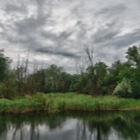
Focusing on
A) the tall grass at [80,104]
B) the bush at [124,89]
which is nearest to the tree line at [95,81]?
the bush at [124,89]

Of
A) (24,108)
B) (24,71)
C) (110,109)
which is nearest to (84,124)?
(24,108)

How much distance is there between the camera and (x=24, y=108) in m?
33.9

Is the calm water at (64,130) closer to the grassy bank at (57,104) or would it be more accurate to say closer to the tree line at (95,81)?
the grassy bank at (57,104)

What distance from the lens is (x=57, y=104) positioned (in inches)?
1412

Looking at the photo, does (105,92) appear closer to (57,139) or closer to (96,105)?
(96,105)

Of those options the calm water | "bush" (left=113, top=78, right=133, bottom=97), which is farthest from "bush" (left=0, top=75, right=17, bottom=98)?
"bush" (left=113, top=78, right=133, bottom=97)

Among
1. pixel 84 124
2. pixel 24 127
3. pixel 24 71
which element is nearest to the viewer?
pixel 24 127

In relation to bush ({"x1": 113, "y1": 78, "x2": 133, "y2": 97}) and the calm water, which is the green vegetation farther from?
the calm water

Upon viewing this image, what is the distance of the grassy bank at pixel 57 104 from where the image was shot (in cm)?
3316

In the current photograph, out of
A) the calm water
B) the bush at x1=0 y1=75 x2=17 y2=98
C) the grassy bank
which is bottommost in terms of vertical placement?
the calm water

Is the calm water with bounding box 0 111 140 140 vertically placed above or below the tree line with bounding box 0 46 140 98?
below

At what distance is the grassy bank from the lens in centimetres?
3316

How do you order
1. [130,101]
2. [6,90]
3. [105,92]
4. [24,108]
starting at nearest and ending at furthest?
1. [24,108]
2. [6,90]
3. [130,101]
4. [105,92]

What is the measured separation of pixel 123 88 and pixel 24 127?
30.0m
